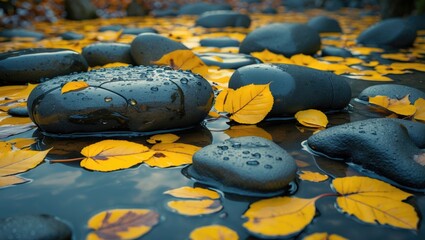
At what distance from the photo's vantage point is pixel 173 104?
1.55 metres

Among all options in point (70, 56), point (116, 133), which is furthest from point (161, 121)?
point (70, 56)

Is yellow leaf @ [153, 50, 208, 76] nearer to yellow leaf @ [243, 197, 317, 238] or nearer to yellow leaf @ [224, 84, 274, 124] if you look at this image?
yellow leaf @ [224, 84, 274, 124]

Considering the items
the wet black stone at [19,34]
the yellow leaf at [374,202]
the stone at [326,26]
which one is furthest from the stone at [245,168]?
the stone at [326,26]

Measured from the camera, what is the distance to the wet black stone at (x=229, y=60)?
274cm

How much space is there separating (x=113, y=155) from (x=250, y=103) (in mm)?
628

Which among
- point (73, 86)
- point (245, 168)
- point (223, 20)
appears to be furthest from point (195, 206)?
point (223, 20)

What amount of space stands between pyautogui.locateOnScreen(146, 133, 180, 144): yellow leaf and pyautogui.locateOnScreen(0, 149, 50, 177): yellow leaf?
38 centimetres

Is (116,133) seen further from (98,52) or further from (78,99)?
(98,52)

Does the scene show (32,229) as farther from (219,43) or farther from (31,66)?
(219,43)

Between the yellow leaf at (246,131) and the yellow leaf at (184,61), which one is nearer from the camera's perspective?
the yellow leaf at (246,131)

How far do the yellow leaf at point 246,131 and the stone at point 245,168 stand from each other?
0.35m

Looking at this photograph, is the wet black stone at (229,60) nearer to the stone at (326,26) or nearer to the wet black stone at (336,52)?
the wet black stone at (336,52)

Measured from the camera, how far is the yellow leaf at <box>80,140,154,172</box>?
1.30 meters

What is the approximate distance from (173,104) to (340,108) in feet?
2.84
